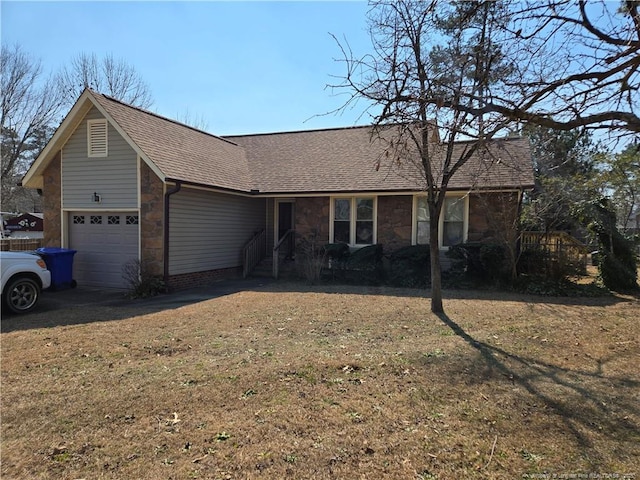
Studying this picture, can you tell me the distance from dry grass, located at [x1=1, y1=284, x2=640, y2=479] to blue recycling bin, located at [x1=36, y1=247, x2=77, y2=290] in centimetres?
284

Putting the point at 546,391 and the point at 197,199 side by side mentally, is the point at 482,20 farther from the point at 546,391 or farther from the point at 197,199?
the point at 197,199

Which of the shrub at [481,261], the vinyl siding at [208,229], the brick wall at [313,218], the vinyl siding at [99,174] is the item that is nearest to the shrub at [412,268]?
the shrub at [481,261]

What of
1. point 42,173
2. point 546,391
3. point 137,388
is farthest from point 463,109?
point 42,173

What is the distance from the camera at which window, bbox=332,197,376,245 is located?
13.7 m

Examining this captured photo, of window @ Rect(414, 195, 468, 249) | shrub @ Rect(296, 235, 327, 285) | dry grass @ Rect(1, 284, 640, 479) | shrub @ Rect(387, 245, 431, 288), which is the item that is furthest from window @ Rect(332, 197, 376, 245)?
dry grass @ Rect(1, 284, 640, 479)

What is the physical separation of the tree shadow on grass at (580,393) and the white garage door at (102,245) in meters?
10.1

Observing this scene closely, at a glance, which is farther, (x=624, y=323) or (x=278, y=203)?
(x=278, y=203)

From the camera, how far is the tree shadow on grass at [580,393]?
3.49m

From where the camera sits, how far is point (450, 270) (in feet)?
39.6

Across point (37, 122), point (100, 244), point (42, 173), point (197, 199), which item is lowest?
point (100, 244)

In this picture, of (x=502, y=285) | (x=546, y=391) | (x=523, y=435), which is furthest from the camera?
(x=502, y=285)

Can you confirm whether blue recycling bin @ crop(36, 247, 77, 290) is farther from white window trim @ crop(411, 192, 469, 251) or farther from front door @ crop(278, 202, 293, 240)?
white window trim @ crop(411, 192, 469, 251)

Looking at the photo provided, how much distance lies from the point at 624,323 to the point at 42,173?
53.0 ft

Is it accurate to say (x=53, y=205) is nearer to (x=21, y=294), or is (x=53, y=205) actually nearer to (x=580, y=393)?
(x=21, y=294)
